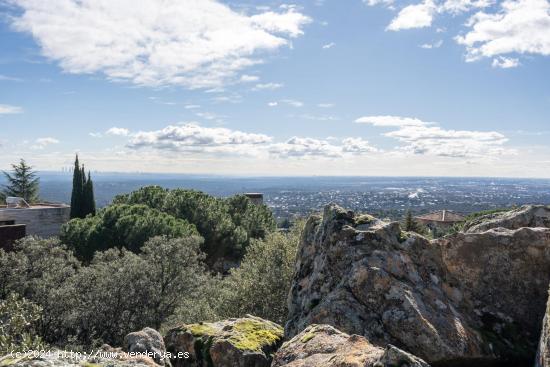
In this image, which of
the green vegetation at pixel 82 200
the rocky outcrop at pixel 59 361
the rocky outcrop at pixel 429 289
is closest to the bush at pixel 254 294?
the rocky outcrop at pixel 429 289

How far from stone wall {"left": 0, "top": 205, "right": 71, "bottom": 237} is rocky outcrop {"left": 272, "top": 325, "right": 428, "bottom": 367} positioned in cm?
4577

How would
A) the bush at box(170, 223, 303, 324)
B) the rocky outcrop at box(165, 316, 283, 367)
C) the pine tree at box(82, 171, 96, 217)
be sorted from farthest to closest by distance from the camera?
1. the pine tree at box(82, 171, 96, 217)
2. the bush at box(170, 223, 303, 324)
3. the rocky outcrop at box(165, 316, 283, 367)

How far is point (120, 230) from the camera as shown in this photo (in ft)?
129

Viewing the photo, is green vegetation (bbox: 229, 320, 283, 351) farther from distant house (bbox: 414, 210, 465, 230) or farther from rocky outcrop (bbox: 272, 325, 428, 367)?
distant house (bbox: 414, 210, 465, 230)

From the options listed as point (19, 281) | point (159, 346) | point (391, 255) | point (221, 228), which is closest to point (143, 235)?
point (221, 228)

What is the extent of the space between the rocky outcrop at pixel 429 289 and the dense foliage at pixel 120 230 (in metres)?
26.6

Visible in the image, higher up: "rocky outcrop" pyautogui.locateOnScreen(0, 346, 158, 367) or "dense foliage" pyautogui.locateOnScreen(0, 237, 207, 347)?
"rocky outcrop" pyautogui.locateOnScreen(0, 346, 158, 367)

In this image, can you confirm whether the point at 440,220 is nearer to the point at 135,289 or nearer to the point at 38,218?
the point at 38,218

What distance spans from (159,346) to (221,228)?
34886mm

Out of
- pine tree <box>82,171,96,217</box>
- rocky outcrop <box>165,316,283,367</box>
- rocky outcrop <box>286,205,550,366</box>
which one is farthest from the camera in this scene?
pine tree <box>82,171,96,217</box>

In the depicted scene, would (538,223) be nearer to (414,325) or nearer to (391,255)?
(391,255)

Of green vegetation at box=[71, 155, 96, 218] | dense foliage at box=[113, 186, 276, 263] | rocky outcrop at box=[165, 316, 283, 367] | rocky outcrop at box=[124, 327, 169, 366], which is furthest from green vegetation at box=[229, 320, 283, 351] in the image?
green vegetation at box=[71, 155, 96, 218]

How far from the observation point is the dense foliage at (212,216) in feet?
153

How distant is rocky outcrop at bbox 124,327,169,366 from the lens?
11.0 meters
